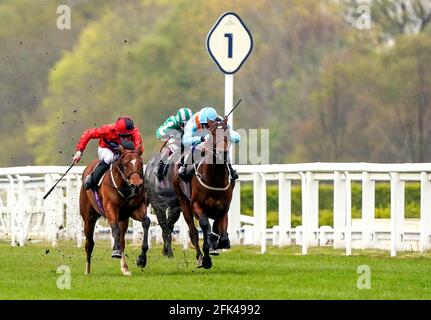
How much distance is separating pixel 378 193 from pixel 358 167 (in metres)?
13.1

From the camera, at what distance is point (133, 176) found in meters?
16.0

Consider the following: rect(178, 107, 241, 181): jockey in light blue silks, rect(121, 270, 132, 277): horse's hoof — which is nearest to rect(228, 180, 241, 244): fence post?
rect(178, 107, 241, 181): jockey in light blue silks

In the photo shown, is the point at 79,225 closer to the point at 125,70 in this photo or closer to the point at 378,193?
the point at 378,193

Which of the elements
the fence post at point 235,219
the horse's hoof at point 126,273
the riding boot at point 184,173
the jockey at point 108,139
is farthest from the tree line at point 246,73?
the horse's hoof at point 126,273

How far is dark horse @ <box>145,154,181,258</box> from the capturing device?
1795 cm

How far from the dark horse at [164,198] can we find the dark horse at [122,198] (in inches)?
53.0

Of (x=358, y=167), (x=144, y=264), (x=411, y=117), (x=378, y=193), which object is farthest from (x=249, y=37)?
(x=411, y=117)

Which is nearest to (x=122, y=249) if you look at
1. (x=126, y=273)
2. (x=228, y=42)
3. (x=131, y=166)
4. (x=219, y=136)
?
(x=126, y=273)

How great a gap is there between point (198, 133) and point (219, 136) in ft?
4.97

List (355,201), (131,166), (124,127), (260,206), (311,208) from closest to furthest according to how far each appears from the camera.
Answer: (131,166)
(124,127)
(311,208)
(260,206)
(355,201)

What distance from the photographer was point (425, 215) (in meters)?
17.9

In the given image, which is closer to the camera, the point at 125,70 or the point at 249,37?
the point at 249,37

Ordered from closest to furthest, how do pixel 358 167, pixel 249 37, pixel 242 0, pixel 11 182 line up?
1. pixel 358 167
2. pixel 249 37
3. pixel 11 182
4. pixel 242 0

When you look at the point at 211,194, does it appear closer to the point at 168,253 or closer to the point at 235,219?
the point at 168,253
